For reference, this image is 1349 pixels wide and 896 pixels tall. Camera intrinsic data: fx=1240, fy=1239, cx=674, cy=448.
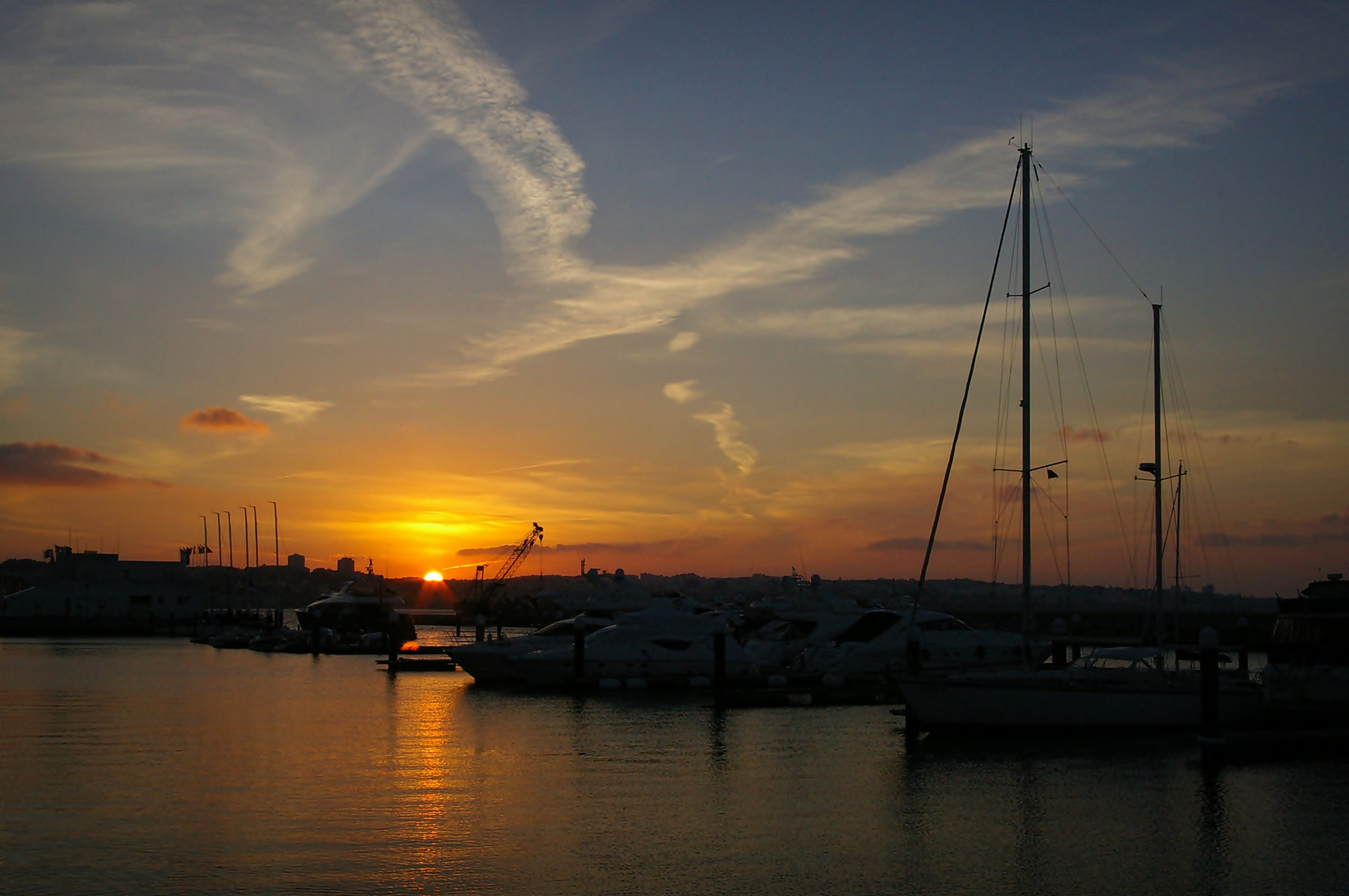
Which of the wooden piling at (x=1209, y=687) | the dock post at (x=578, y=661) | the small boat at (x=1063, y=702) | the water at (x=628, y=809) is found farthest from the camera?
the dock post at (x=578, y=661)

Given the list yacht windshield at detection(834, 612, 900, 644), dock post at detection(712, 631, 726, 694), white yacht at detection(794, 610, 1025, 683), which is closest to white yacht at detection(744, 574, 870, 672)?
yacht windshield at detection(834, 612, 900, 644)

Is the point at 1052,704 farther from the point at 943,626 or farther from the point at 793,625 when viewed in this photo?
the point at 793,625

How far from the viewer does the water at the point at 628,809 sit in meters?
15.7

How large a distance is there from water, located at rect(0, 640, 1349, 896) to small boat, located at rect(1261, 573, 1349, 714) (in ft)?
10.3

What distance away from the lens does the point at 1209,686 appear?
25.6 m

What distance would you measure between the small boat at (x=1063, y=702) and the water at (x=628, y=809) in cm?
61

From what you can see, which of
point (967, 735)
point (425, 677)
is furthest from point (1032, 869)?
point (425, 677)

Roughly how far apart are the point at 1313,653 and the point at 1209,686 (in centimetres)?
456

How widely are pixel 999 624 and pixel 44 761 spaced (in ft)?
275

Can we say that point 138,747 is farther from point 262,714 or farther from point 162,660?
point 162,660

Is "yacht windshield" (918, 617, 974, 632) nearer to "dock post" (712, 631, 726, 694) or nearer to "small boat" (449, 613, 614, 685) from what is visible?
"dock post" (712, 631, 726, 694)

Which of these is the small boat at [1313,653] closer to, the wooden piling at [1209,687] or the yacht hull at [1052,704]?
the yacht hull at [1052,704]

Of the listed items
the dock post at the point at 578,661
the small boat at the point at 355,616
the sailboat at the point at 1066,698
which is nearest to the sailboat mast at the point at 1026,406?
the sailboat at the point at 1066,698

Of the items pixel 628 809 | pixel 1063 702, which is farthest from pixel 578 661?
pixel 628 809
